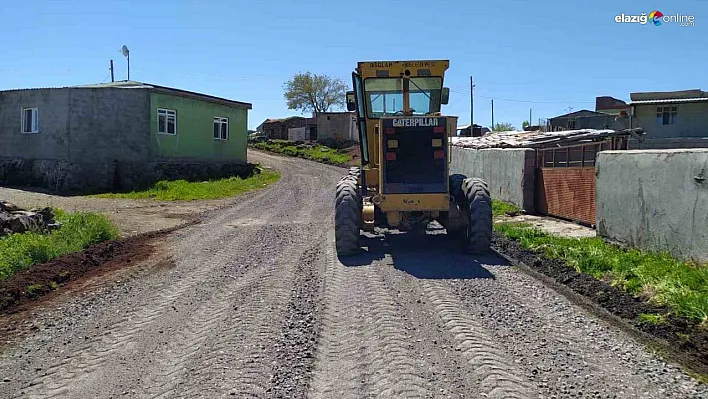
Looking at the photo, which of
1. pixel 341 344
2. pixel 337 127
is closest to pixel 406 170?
pixel 341 344

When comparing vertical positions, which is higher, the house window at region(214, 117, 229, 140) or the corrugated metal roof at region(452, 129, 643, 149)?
the house window at region(214, 117, 229, 140)

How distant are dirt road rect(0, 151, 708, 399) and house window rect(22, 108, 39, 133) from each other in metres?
20.7

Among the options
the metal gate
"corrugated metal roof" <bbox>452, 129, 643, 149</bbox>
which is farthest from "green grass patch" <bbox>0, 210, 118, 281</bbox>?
"corrugated metal roof" <bbox>452, 129, 643, 149</bbox>

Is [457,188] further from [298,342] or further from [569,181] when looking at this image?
[298,342]

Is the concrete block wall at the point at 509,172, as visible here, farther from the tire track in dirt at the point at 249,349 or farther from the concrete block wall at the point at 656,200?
the tire track in dirt at the point at 249,349

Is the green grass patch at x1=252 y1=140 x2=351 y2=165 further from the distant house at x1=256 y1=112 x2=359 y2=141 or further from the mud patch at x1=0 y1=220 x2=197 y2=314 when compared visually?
the mud patch at x1=0 y1=220 x2=197 y2=314

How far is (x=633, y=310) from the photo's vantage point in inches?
288

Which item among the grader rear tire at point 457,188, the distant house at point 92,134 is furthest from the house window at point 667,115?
the grader rear tire at point 457,188

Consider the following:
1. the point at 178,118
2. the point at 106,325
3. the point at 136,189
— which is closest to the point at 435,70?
the point at 106,325

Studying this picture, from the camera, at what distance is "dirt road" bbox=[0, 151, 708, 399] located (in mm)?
5074

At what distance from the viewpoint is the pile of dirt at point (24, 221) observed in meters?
12.7

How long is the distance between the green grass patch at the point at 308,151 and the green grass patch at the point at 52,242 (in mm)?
27277

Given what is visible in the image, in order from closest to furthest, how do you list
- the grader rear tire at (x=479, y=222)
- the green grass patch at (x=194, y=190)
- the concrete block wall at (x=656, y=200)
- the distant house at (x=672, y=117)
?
the concrete block wall at (x=656, y=200), the grader rear tire at (x=479, y=222), the green grass patch at (x=194, y=190), the distant house at (x=672, y=117)

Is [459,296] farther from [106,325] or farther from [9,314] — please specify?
[9,314]
